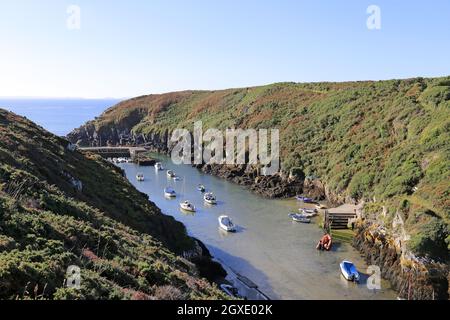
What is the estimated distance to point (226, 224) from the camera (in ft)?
156

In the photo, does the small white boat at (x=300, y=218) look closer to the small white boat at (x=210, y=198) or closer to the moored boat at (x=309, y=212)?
the moored boat at (x=309, y=212)

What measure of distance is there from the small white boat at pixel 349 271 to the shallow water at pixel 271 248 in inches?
18.5

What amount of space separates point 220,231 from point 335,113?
4500cm

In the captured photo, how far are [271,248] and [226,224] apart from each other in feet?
23.7

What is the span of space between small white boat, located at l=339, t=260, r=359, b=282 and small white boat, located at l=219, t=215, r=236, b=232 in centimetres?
1355

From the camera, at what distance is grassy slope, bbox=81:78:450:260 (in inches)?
1706

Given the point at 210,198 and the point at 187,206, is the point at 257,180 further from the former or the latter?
the point at 187,206

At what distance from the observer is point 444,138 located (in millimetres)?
48094

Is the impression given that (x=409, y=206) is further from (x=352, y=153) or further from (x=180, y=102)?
(x=180, y=102)

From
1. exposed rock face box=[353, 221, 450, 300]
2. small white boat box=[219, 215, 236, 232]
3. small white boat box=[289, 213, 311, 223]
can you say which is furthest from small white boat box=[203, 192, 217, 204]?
exposed rock face box=[353, 221, 450, 300]

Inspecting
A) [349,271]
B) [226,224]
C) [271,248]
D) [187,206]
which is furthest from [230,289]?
[187,206]

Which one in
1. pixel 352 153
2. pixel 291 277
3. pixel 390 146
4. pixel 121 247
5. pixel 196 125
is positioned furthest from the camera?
pixel 196 125
